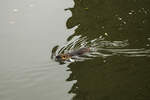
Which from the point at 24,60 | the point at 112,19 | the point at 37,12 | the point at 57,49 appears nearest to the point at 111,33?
the point at 112,19

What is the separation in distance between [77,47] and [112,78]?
1.50 m

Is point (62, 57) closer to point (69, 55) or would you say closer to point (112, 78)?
point (69, 55)

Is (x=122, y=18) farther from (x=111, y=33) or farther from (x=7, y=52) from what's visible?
(x=7, y=52)

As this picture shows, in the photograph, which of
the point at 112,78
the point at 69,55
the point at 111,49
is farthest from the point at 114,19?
the point at 112,78

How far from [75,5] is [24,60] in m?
3.36

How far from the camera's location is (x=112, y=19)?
7762 mm

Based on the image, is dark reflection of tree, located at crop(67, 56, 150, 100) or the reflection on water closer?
dark reflection of tree, located at crop(67, 56, 150, 100)

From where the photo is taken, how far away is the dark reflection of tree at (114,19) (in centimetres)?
686

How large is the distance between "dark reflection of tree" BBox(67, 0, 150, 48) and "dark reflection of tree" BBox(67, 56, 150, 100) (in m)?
0.74

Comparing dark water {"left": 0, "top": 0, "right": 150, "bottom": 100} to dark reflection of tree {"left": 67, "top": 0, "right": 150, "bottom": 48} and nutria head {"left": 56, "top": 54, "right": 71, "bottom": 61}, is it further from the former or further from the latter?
nutria head {"left": 56, "top": 54, "right": 71, "bottom": 61}

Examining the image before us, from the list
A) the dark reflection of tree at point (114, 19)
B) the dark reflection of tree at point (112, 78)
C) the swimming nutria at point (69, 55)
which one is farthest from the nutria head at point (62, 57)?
the dark reflection of tree at point (114, 19)

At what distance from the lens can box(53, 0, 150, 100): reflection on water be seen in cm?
517

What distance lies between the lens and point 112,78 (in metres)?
5.47

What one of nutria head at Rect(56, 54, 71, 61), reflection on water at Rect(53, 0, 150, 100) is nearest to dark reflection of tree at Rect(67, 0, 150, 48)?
reflection on water at Rect(53, 0, 150, 100)
